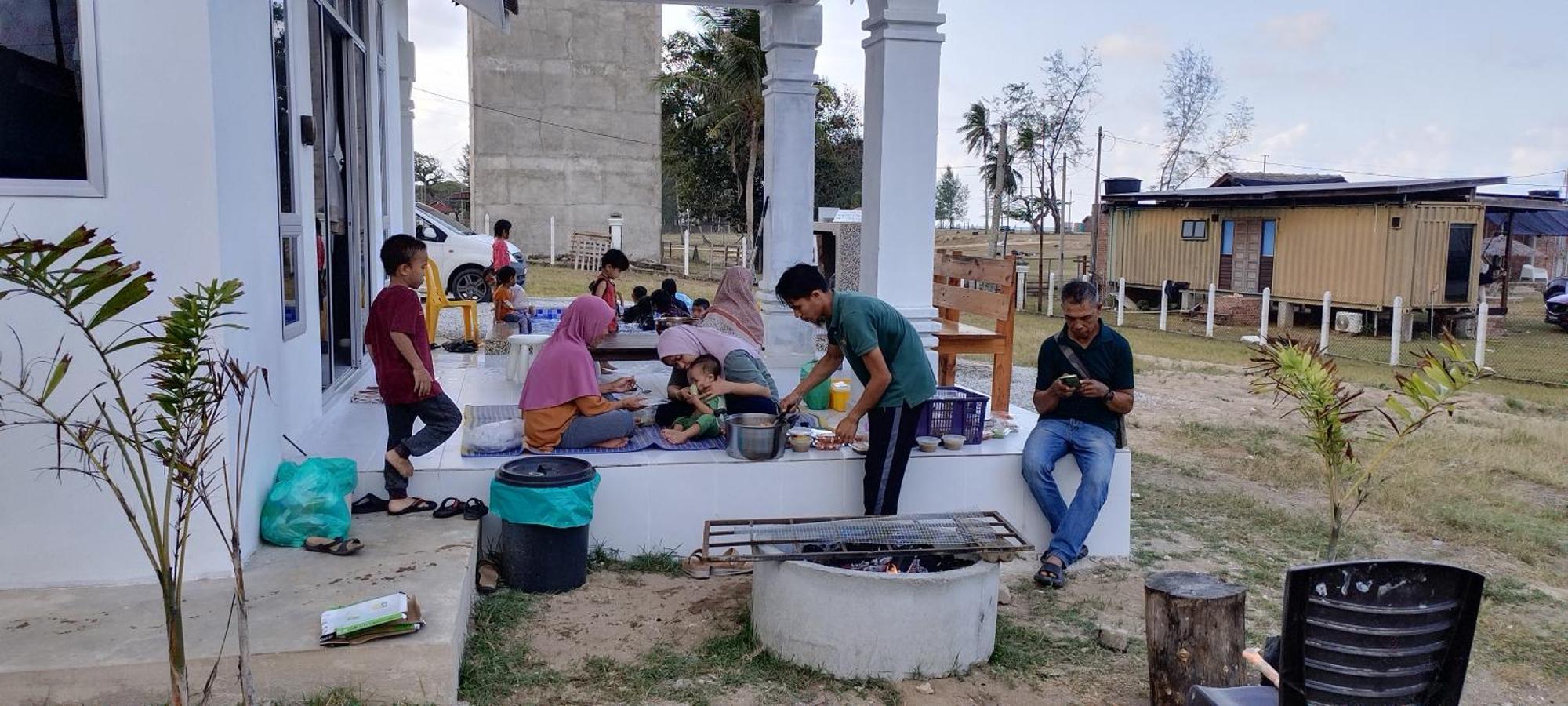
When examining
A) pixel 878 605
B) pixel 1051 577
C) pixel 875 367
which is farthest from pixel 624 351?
pixel 878 605

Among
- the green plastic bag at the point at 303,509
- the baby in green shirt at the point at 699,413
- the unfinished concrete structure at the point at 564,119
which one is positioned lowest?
the green plastic bag at the point at 303,509

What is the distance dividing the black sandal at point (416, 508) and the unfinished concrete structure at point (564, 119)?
945 inches

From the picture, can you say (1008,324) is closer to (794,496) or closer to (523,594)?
(794,496)

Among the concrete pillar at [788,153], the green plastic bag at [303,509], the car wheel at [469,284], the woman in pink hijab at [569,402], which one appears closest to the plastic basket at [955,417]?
the woman in pink hijab at [569,402]

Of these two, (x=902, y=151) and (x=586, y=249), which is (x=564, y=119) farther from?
(x=902, y=151)

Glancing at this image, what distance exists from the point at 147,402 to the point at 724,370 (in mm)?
3160

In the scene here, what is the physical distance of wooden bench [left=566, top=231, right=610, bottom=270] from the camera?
27.5 m

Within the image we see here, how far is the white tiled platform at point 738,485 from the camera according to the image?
543 cm

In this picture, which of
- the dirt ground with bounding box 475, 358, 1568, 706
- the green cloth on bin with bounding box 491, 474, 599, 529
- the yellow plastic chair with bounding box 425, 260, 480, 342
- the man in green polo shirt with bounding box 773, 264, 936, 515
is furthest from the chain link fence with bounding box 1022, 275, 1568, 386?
the green cloth on bin with bounding box 491, 474, 599, 529

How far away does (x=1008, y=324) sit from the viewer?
21.3 feet

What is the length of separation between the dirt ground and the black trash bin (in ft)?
0.43

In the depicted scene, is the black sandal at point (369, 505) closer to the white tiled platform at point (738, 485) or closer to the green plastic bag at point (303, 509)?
the white tiled platform at point (738, 485)

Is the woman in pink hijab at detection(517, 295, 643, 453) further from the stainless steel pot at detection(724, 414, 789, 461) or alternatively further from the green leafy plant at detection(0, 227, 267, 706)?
the green leafy plant at detection(0, 227, 267, 706)

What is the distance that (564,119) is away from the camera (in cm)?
2842
